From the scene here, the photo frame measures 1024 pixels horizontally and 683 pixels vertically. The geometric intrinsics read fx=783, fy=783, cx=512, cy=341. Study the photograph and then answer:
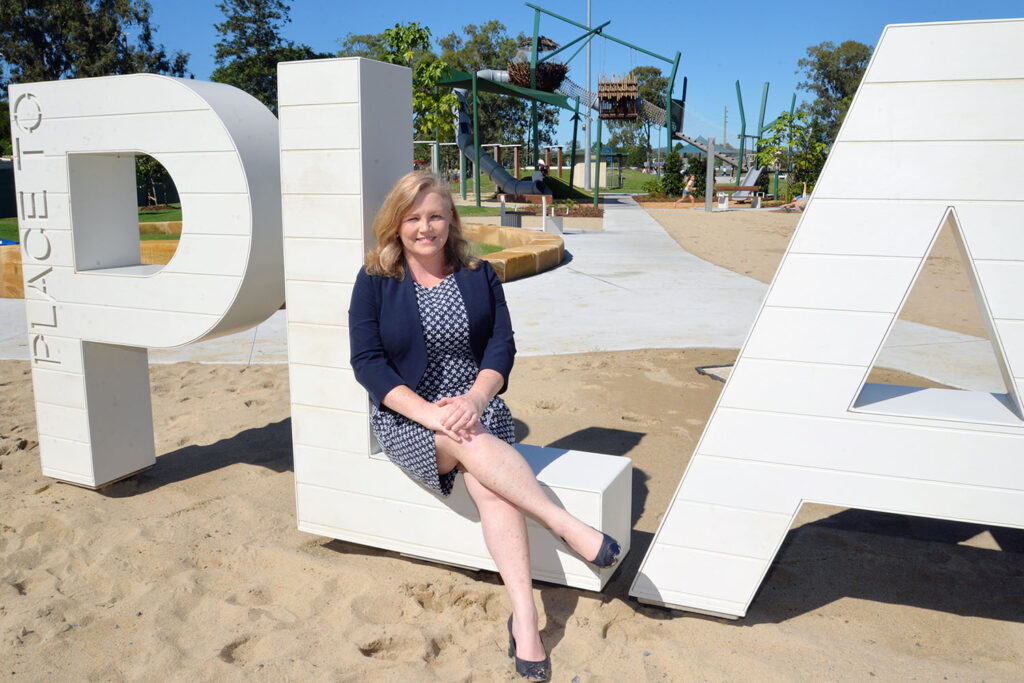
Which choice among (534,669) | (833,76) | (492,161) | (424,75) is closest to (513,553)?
(534,669)

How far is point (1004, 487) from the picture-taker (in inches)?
85.0

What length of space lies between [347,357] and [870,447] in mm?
1739

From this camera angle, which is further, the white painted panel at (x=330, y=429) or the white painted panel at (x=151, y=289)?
the white painted panel at (x=151, y=289)

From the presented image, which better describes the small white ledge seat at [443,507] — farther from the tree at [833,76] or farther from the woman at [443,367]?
the tree at [833,76]

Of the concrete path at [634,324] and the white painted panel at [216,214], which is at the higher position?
the white painted panel at [216,214]

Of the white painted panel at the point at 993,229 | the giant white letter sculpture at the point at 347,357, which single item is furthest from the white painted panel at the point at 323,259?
the white painted panel at the point at 993,229

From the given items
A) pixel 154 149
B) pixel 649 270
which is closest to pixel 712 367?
pixel 154 149

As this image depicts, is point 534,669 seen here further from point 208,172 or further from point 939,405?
point 208,172

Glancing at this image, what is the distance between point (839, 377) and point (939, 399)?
43cm

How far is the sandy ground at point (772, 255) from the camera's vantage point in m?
7.86

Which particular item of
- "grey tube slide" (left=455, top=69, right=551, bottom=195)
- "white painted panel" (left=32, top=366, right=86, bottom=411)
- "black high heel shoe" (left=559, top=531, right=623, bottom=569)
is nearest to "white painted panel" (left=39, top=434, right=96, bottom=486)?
"white painted panel" (left=32, top=366, right=86, bottom=411)

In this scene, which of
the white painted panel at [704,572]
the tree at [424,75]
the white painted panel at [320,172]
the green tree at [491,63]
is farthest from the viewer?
the green tree at [491,63]

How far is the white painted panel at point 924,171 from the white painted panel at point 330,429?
173 centimetres

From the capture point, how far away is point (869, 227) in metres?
2.17
